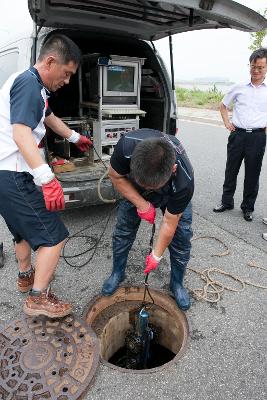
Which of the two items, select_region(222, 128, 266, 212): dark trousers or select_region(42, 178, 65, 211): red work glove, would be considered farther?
select_region(222, 128, 266, 212): dark trousers

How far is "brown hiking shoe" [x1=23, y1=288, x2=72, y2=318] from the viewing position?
7.35ft

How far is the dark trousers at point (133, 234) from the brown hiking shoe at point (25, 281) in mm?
686

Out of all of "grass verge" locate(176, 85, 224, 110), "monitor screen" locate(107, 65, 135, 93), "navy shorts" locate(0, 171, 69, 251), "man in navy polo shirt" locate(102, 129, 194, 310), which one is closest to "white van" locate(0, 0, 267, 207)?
"monitor screen" locate(107, 65, 135, 93)

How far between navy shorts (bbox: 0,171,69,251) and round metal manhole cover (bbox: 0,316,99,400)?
58 cm

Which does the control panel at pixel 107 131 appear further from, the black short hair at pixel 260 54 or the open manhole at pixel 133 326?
the open manhole at pixel 133 326

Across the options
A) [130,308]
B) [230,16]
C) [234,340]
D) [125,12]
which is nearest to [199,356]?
[234,340]

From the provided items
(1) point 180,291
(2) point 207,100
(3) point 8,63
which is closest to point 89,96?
(3) point 8,63

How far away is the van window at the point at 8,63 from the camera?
11.6 ft

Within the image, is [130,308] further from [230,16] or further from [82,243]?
[230,16]

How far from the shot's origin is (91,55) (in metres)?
3.97

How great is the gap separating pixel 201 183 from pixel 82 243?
2634 mm

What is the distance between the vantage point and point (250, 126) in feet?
12.6

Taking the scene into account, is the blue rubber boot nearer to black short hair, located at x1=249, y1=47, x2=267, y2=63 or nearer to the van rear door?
the van rear door

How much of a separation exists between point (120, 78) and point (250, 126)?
1.66 metres
